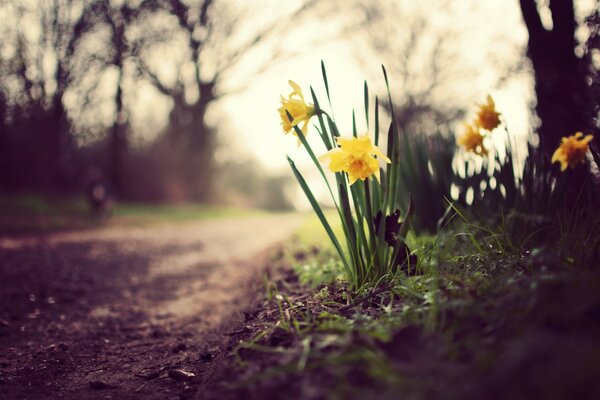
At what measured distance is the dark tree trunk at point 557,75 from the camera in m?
2.69

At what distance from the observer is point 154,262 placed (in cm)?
541

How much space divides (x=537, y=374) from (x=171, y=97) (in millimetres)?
15641

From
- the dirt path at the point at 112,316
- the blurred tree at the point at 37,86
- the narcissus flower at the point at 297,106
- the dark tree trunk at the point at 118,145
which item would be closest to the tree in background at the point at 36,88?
the blurred tree at the point at 37,86

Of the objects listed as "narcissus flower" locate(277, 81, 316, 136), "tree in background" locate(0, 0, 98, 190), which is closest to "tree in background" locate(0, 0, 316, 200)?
"tree in background" locate(0, 0, 98, 190)

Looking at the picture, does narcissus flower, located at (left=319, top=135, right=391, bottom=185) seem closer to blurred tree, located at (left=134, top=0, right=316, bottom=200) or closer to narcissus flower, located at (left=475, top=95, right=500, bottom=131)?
narcissus flower, located at (left=475, top=95, right=500, bottom=131)

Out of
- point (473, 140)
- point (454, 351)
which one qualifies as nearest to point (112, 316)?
point (454, 351)

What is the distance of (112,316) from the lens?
3100mm

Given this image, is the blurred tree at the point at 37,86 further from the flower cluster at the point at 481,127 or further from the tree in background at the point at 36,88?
the flower cluster at the point at 481,127

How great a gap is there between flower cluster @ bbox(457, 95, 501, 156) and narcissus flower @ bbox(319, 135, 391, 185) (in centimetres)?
126

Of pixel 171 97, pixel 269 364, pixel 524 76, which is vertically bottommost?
pixel 269 364

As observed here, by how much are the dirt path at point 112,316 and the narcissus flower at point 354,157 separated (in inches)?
41.0

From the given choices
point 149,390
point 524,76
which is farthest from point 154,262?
point 524,76

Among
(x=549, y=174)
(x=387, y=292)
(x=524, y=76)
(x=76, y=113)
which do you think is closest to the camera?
(x=387, y=292)

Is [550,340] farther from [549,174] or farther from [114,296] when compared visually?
[114,296]
